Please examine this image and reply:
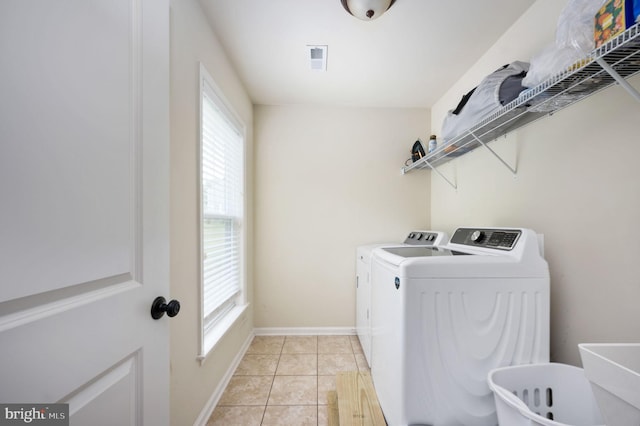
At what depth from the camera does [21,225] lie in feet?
1.45

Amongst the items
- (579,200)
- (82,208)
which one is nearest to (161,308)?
(82,208)

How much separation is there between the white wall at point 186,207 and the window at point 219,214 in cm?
7

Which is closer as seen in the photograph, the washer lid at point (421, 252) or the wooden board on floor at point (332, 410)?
the washer lid at point (421, 252)

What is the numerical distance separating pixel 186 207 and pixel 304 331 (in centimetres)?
199

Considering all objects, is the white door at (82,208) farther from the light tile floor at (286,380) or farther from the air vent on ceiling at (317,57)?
the air vent on ceiling at (317,57)

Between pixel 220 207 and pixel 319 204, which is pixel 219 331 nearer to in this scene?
pixel 220 207

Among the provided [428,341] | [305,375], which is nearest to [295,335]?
[305,375]

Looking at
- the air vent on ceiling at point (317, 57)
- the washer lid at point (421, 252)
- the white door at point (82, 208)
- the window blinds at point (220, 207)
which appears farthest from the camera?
the air vent on ceiling at point (317, 57)

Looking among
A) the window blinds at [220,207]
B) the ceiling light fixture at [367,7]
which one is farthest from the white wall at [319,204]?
the ceiling light fixture at [367,7]

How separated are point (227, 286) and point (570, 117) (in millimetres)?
2416

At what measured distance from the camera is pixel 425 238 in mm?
2227

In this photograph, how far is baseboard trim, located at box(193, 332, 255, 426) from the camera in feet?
4.92

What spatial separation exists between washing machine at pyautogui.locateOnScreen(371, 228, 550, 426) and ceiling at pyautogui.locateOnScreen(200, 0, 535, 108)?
1.41 m

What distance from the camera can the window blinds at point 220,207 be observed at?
5.47 feet
